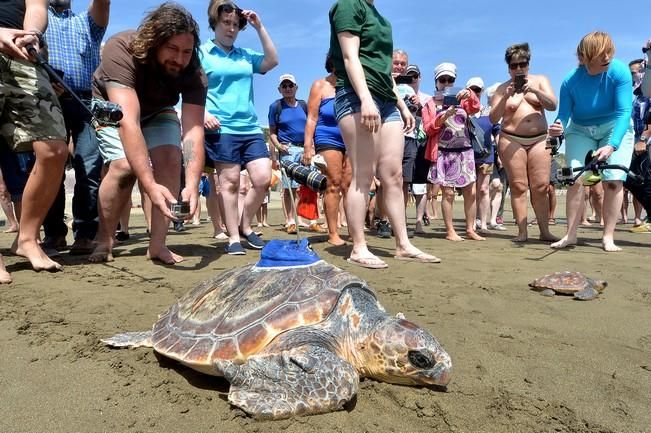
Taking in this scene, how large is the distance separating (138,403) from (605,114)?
15.9 ft

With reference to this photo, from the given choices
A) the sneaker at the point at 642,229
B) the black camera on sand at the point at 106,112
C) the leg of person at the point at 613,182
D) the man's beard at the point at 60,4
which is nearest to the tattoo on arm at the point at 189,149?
the black camera on sand at the point at 106,112

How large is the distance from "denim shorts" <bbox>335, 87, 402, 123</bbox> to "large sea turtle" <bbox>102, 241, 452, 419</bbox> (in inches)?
72.2

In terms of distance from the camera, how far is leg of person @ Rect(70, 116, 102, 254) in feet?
13.2

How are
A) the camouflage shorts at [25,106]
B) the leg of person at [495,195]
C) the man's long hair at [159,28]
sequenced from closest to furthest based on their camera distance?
the camouflage shorts at [25,106] < the man's long hair at [159,28] < the leg of person at [495,195]

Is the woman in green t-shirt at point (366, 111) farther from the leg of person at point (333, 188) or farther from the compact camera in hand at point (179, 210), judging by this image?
the compact camera in hand at point (179, 210)

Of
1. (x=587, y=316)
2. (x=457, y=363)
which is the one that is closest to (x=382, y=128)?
(x=587, y=316)

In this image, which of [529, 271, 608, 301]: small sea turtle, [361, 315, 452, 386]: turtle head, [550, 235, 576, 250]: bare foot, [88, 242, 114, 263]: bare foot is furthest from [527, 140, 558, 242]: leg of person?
[88, 242, 114, 263]: bare foot

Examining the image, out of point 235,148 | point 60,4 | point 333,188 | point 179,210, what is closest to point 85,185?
point 235,148

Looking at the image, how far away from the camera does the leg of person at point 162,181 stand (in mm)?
3670

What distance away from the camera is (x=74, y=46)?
393cm

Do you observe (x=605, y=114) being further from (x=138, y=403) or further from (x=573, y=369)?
(x=138, y=403)

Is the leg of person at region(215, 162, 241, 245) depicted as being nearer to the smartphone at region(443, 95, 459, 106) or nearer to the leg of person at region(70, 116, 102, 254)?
the leg of person at region(70, 116, 102, 254)

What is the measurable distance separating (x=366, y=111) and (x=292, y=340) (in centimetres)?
214

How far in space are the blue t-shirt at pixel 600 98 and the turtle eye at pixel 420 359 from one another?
3877 millimetres
